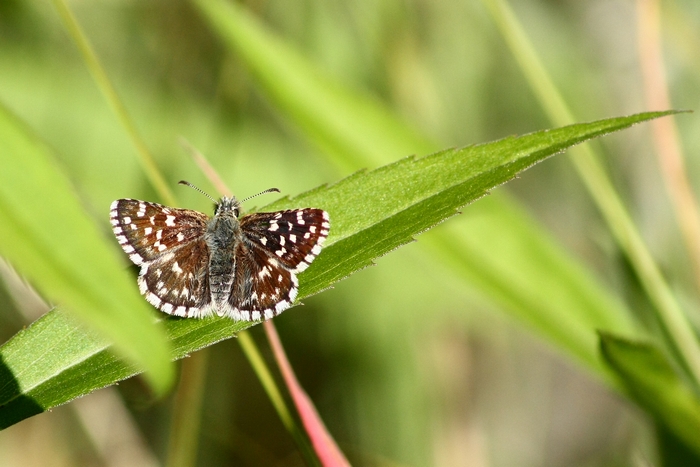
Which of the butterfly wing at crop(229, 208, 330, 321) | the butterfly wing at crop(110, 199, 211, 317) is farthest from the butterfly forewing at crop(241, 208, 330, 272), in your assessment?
the butterfly wing at crop(110, 199, 211, 317)

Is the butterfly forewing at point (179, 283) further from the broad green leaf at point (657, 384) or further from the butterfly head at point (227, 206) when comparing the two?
the broad green leaf at point (657, 384)

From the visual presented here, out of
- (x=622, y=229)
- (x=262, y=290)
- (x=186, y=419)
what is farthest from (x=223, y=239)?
(x=622, y=229)

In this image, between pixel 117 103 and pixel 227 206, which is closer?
pixel 117 103

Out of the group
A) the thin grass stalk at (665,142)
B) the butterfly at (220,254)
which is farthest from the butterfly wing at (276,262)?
the thin grass stalk at (665,142)

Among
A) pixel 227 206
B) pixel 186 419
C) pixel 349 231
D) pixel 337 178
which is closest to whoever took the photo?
pixel 349 231

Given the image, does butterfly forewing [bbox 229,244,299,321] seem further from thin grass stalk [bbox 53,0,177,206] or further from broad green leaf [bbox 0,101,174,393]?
broad green leaf [bbox 0,101,174,393]

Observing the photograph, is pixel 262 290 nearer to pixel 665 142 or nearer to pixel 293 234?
pixel 293 234
